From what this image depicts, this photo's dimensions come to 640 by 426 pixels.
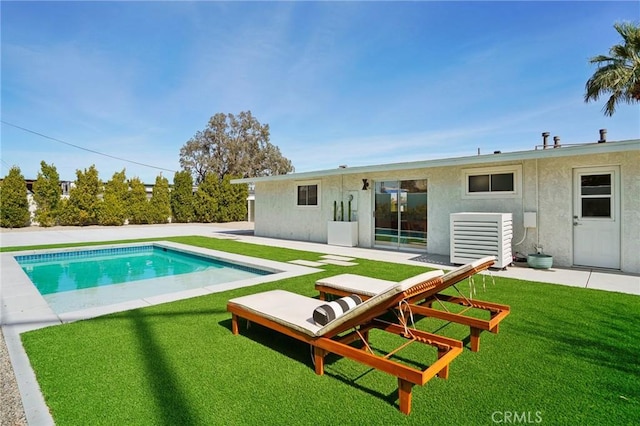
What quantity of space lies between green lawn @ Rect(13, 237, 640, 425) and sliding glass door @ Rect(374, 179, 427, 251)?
6295 mm

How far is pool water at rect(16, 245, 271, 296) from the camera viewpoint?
8023mm

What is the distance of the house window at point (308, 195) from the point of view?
13867mm

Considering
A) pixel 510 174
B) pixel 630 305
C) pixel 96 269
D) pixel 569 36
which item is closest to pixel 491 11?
pixel 569 36

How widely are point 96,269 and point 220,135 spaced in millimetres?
31175

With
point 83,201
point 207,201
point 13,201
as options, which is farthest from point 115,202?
point 207,201

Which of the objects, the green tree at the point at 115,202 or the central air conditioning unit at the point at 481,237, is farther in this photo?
the green tree at the point at 115,202

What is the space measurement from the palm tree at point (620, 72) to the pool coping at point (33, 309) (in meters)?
13.5

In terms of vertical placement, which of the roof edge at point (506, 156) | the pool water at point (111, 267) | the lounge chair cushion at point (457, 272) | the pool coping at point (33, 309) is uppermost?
the roof edge at point (506, 156)

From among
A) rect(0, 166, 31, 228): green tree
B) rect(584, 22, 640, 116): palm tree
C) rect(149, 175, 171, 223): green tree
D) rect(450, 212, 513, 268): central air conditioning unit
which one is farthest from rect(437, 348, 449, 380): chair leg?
rect(149, 175, 171, 223): green tree

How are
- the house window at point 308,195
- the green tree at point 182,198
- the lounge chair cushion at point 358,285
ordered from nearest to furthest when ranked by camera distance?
the lounge chair cushion at point 358,285
the house window at point 308,195
the green tree at point 182,198

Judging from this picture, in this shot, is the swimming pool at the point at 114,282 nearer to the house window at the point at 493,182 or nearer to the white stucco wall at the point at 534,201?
the white stucco wall at the point at 534,201

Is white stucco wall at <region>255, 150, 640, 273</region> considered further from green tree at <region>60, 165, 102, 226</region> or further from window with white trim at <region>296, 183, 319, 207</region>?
green tree at <region>60, 165, 102, 226</region>

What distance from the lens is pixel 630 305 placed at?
5008mm

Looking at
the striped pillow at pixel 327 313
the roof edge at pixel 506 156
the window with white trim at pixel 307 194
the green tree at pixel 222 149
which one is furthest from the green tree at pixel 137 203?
the striped pillow at pixel 327 313
